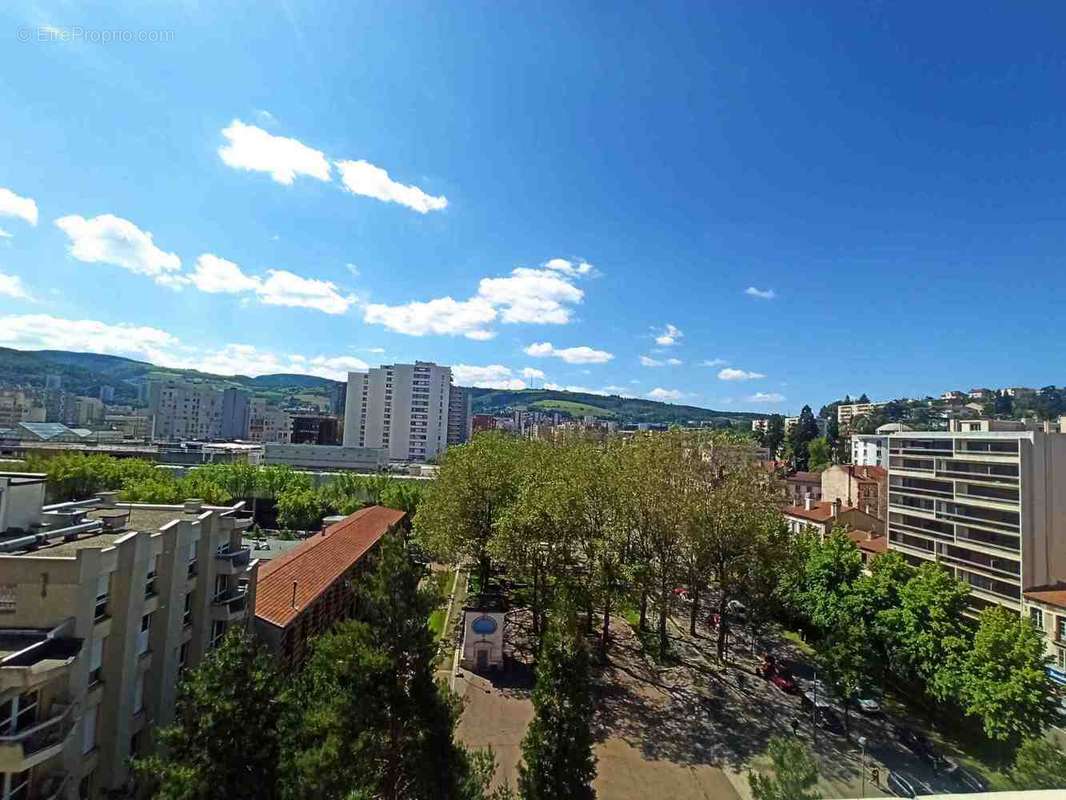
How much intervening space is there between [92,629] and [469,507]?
2169cm

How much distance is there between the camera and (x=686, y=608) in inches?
1476

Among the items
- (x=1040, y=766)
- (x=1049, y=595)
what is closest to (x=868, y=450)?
(x=1049, y=595)

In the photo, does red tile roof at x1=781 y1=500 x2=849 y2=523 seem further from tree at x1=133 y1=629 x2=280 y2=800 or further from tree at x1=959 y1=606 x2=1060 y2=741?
tree at x1=133 y1=629 x2=280 y2=800

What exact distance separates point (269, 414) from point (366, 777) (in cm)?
17472

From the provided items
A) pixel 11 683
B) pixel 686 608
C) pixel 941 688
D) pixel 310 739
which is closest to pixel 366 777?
pixel 310 739

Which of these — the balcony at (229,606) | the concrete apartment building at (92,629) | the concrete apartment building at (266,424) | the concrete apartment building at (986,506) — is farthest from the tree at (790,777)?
the concrete apartment building at (266,424)

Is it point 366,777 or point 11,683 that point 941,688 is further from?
point 11,683

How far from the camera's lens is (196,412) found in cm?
15412

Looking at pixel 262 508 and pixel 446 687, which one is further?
pixel 262 508

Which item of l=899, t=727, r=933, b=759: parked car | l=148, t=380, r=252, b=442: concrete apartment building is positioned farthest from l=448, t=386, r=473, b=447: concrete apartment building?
l=899, t=727, r=933, b=759: parked car

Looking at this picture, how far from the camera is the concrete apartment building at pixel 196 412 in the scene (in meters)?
148

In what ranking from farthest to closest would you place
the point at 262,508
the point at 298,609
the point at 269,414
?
the point at 269,414 → the point at 262,508 → the point at 298,609

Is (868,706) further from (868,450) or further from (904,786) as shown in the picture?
(868,450)

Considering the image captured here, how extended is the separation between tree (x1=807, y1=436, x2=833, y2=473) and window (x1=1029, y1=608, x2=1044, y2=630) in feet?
239
